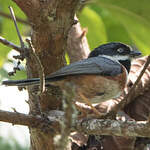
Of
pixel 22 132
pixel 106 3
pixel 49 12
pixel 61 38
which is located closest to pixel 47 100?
pixel 61 38

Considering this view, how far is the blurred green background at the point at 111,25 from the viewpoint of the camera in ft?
15.4

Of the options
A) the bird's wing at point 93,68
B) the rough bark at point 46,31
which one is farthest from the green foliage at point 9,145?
the bird's wing at point 93,68

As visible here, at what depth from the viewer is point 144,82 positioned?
4.43m

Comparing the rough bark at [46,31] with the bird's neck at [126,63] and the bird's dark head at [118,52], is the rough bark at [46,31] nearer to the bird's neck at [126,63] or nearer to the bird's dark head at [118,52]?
the bird's dark head at [118,52]

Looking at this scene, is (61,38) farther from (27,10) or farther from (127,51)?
(127,51)

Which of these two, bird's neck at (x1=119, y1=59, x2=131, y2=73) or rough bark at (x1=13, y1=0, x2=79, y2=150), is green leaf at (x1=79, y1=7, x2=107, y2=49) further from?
rough bark at (x1=13, y1=0, x2=79, y2=150)

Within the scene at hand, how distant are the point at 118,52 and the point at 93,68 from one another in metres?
0.77

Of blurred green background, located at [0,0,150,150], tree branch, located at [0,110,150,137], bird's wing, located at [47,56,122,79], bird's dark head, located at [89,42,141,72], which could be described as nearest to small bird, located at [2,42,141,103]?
bird's wing, located at [47,56,122,79]

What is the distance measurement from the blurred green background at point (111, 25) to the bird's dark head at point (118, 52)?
606mm

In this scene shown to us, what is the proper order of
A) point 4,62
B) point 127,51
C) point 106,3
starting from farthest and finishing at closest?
point 4,62 → point 106,3 → point 127,51

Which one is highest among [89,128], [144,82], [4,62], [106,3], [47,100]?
[106,3]

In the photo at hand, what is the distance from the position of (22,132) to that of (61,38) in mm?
1770

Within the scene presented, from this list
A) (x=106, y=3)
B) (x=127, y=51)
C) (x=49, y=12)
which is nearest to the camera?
(x=49, y=12)

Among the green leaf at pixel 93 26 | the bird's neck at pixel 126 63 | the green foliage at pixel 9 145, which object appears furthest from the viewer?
the green leaf at pixel 93 26
